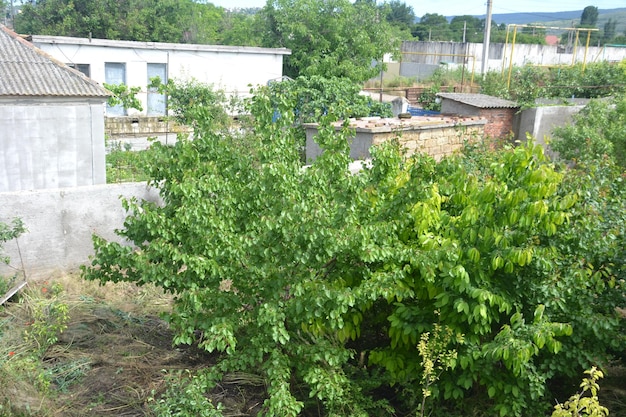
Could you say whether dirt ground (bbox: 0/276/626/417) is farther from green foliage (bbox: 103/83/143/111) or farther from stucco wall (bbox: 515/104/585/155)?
green foliage (bbox: 103/83/143/111)

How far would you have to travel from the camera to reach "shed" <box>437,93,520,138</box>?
16.1 meters

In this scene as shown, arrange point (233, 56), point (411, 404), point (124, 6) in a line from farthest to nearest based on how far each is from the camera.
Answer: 1. point (124, 6)
2. point (233, 56)
3. point (411, 404)

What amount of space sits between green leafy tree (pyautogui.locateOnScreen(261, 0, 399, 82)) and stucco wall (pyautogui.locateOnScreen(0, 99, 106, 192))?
1428 cm

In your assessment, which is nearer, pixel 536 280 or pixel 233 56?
pixel 536 280

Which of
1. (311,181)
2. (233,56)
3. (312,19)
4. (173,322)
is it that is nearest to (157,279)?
(173,322)

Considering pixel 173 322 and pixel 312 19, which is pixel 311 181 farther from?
pixel 312 19

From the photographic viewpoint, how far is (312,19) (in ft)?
89.1

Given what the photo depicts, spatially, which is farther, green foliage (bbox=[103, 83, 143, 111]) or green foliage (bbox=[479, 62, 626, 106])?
green foliage (bbox=[479, 62, 626, 106])

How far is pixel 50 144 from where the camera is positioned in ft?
40.3

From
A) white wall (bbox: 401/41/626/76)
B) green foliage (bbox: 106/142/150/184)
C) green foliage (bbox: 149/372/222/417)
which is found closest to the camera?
green foliage (bbox: 149/372/222/417)

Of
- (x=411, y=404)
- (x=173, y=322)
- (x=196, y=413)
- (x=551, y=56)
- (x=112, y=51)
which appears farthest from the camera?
(x=551, y=56)

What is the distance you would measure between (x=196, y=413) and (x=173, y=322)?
79cm

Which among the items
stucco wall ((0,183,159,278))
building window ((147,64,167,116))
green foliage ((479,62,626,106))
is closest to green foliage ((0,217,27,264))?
stucco wall ((0,183,159,278))

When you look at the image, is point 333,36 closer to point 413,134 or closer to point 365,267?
point 413,134
